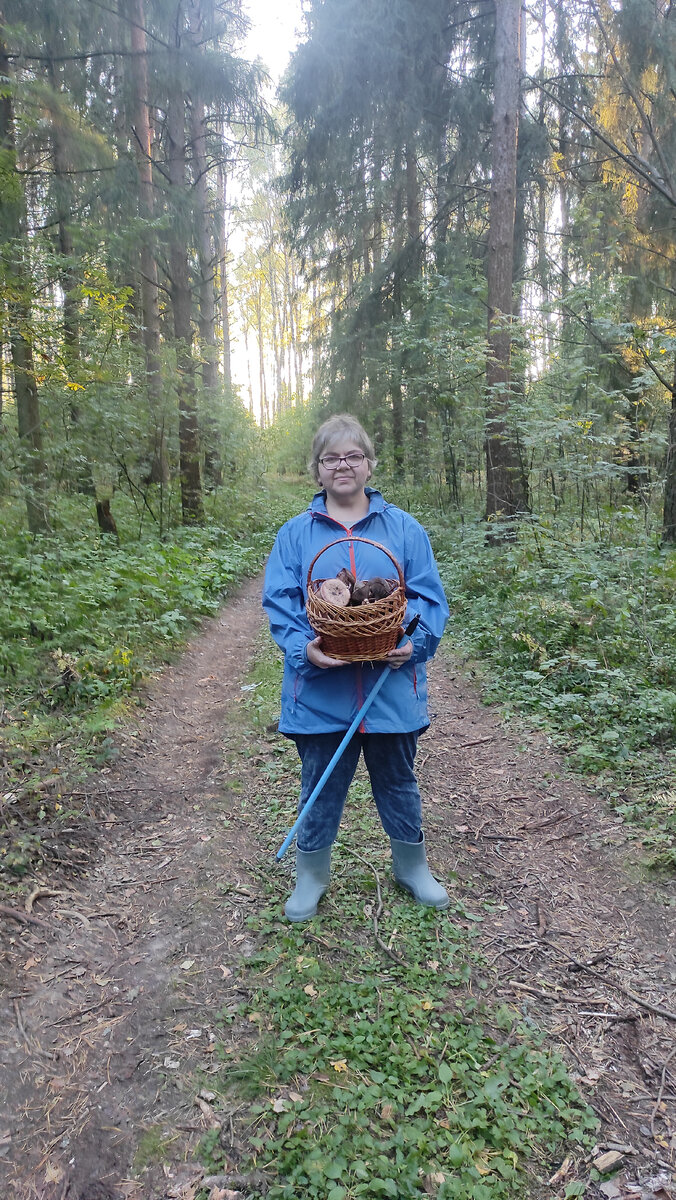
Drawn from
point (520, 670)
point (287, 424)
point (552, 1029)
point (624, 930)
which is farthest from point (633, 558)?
point (287, 424)

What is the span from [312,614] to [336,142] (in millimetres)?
10554

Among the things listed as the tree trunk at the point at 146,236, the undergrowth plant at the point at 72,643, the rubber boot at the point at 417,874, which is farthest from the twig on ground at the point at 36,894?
the tree trunk at the point at 146,236

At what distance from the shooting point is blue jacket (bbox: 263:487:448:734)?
2559 millimetres

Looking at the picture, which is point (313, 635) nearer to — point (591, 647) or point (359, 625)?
point (359, 625)

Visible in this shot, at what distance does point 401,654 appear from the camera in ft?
7.89

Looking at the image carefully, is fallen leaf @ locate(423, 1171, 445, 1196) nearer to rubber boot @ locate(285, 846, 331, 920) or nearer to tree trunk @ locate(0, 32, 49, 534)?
rubber boot @ locate(285, 846, 331, 920)

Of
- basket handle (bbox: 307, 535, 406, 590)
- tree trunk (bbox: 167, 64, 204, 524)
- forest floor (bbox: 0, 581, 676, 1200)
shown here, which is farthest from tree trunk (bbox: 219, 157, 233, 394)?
basket handle (bbox: 307, 535, 406, 590)

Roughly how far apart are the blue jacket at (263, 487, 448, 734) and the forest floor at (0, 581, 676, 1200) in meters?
1.03

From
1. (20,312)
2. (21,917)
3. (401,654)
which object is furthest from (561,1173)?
(20,312)

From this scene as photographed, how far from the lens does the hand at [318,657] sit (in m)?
2.35

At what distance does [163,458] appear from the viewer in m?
10.4

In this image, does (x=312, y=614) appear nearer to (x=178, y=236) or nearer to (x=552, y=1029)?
(x=552, y=1029)

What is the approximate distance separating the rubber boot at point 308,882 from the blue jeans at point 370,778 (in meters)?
0.05

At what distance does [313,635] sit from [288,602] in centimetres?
19
